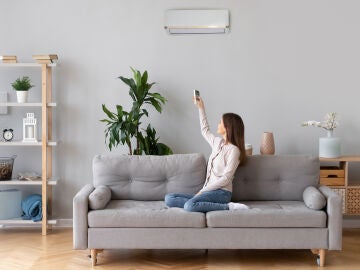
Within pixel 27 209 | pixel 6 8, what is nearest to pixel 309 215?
pixel 27 209

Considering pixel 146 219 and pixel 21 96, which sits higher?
pixel 21 96

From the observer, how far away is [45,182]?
A: 217 inches

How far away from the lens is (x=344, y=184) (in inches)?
213

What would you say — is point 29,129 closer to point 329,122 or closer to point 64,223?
point 64,223

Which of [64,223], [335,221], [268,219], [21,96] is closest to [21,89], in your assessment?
[21,96]

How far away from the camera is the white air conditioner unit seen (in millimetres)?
5668

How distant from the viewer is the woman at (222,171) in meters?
4.59

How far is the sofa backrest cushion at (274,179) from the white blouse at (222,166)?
0.20m

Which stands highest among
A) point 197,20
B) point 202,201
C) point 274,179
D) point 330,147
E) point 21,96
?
point 197,20

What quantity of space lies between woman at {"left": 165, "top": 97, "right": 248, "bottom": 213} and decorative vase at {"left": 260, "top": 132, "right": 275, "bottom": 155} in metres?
0.65

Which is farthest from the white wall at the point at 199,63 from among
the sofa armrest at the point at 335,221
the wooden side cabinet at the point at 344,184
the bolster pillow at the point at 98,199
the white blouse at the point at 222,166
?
the sofa armrest at the point at 335,221

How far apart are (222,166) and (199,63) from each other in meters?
1.39

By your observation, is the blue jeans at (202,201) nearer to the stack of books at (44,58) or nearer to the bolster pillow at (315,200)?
the bolster pillow at (315,200)

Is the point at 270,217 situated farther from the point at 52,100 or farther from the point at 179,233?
the point at 52,100
